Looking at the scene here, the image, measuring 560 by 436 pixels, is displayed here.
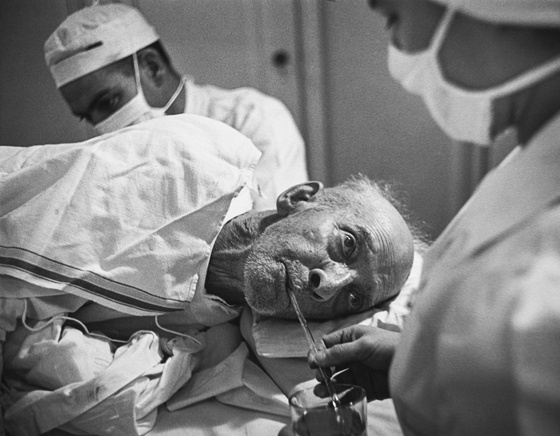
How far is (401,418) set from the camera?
0.80 m

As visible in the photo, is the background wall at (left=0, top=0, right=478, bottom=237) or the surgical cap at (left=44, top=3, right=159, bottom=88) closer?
the surgical cap at (left=44, top=3, right=159, bottom=88)

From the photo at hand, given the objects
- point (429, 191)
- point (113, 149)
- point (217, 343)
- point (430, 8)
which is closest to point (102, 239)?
point (113, 149)

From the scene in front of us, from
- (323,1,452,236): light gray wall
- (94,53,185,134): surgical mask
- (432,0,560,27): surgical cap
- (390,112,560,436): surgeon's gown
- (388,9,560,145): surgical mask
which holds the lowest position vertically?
(323,1,452,236): light gray wall

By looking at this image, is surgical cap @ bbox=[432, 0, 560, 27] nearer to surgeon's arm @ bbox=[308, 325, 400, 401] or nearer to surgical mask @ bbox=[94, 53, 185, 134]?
surgeon's arm @ bbox=[308, 325, 400, 401]

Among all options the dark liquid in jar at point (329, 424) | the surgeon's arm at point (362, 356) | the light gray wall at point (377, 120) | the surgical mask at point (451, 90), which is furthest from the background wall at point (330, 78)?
the surgical mask at point (451, 90)

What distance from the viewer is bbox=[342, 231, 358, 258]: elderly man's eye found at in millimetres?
1516

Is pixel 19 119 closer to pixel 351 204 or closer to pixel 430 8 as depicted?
pixel 351 204

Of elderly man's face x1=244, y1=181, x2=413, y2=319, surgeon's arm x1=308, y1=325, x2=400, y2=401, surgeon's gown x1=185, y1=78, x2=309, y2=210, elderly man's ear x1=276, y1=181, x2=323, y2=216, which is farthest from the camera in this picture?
surgeon's gown x1=185, y1=78, x2=309, y2=210

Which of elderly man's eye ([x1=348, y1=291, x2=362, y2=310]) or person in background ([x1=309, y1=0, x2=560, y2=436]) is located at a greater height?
person in background ([x1=309, y1=0, x2=560, y2=436])

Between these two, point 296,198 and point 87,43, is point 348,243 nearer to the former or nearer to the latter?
point 296,198

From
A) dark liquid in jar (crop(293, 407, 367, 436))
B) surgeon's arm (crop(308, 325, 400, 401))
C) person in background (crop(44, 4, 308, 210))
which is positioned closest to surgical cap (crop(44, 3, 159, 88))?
person in background (crop(44, 4, 308, 210))

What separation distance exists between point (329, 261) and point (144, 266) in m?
0.44

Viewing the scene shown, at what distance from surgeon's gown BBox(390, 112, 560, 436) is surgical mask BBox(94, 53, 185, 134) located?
6.02ft

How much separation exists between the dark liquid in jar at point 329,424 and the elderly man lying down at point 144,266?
16.5 inches
